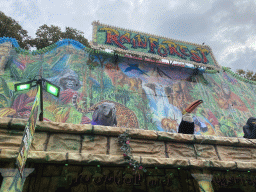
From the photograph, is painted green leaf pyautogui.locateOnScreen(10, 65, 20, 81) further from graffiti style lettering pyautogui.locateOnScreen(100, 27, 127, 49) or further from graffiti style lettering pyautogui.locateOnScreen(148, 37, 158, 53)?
graffiti style lettering pyautogui.locateOnScreen(148, 37, 158, 53)

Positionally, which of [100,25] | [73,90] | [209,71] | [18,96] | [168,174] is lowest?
[168,174]

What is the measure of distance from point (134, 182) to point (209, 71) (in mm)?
13695

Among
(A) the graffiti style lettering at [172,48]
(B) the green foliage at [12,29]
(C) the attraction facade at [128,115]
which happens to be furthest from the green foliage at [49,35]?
(A) the graffiti style lettering at [172,48]

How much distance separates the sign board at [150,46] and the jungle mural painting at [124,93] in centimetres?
90

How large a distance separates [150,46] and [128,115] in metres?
5.37

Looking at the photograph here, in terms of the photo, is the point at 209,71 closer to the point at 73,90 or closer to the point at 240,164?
the point at 73,90

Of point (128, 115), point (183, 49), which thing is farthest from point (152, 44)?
point (128, 115)

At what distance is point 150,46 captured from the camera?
13398mm

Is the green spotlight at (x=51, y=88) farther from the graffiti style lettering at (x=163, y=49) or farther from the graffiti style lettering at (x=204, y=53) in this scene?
the graffiti style lettering at (x=204, y=53)

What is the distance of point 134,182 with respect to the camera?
430 cm

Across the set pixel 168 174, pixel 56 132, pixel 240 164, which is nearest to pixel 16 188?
pixel 56 132

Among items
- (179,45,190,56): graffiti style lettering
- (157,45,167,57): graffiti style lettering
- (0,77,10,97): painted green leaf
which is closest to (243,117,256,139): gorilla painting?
Answer: (157,45,167,57): graffiti style lettering

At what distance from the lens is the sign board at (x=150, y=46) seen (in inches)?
490

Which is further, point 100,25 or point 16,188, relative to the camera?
point 100,25
